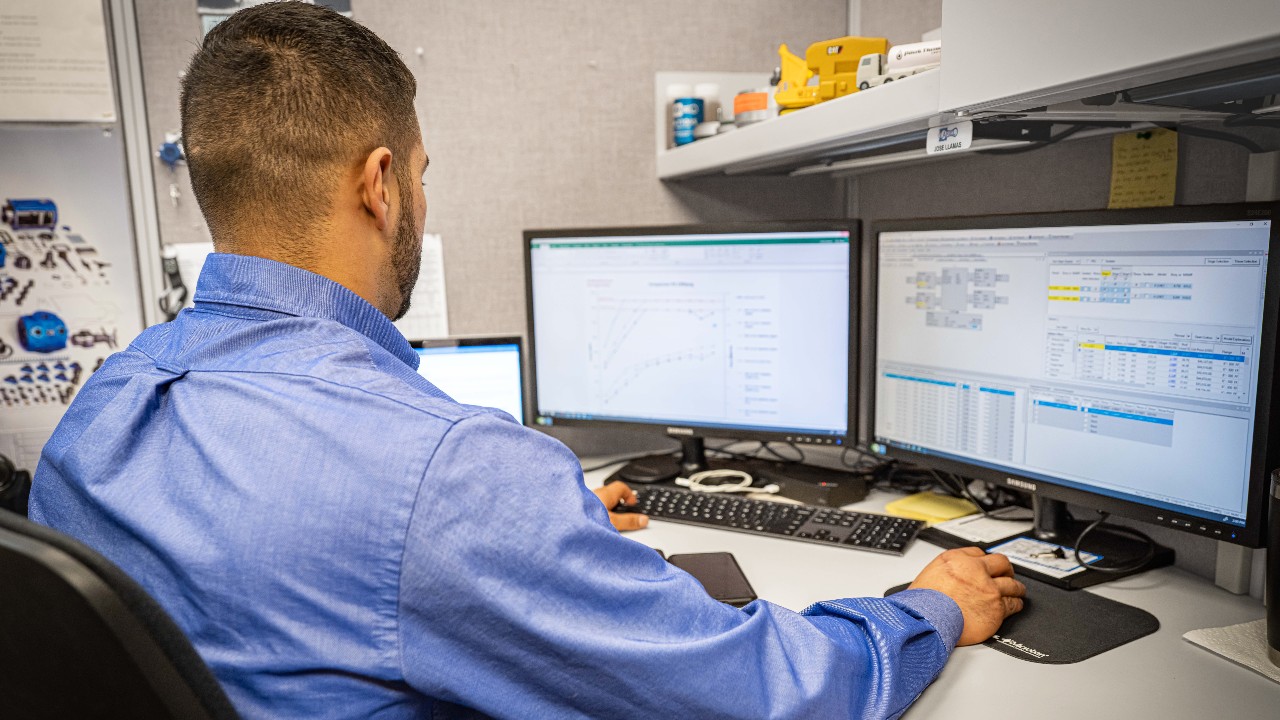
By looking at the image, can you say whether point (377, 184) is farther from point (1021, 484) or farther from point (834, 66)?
point (1021, 484)

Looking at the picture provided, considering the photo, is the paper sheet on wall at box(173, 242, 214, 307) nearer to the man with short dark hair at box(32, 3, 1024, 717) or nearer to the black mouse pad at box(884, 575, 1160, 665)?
the man with short dark hair at box(32, 3, 1024, 717)

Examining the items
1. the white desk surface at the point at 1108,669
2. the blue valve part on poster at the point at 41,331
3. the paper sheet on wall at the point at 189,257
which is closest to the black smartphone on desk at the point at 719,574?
the white desk surface at the point at 1108,669

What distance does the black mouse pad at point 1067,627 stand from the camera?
30.4 inches

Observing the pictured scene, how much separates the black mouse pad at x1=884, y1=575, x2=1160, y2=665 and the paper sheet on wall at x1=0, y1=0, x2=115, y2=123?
1.30 m

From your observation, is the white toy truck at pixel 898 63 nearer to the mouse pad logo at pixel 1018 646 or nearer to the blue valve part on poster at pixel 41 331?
the mouse pad logo at pixel 1018 646

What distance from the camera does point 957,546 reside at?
40.0 inches

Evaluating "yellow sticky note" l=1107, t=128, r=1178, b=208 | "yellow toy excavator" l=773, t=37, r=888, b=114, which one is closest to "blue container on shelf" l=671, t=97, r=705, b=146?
"yellow toy excavator" l=773, t=37, r=888, b=114

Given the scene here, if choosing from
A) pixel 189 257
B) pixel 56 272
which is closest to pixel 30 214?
pixel 56 272

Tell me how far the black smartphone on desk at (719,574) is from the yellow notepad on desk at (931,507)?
0.90ft

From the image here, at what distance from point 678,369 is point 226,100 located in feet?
2.49

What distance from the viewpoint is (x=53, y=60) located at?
1.18 metres

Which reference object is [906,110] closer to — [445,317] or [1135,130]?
[1135,130]

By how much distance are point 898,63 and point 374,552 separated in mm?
670

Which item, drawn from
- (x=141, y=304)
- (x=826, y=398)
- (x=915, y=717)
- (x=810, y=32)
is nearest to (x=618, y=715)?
(x=915, y=717)
